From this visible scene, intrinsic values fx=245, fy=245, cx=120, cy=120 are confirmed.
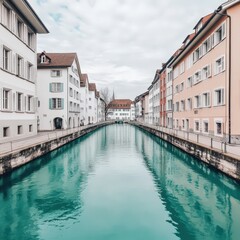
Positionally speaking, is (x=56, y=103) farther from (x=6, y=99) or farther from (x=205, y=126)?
(x=205, y=126)

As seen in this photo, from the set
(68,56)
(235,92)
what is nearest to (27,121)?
(235,92)

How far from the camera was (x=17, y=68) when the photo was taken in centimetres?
2558

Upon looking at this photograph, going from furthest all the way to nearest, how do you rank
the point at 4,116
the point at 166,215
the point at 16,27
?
the point at 16,27, the point at 4,116, the point at 166,215

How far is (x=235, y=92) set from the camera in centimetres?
2070

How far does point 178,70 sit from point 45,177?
3256 centimetres

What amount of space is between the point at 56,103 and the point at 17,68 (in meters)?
20.5

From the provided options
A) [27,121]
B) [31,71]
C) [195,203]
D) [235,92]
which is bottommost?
[195,203]

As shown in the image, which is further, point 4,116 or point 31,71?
point 31,71

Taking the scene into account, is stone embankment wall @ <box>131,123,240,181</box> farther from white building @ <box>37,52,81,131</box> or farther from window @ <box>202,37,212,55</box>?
white building @ <box>37,52,81,131</box>

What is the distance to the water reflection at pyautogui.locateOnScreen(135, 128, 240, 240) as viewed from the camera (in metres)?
8.58

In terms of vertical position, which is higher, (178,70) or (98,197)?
(178,70)

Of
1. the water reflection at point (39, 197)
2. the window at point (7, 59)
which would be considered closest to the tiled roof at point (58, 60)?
the window at point (7, 59)

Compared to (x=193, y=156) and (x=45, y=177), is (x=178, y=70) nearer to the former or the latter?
(x=193, y=156)

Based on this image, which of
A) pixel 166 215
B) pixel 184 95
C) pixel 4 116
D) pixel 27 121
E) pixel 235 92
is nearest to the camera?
pixel 166 215
